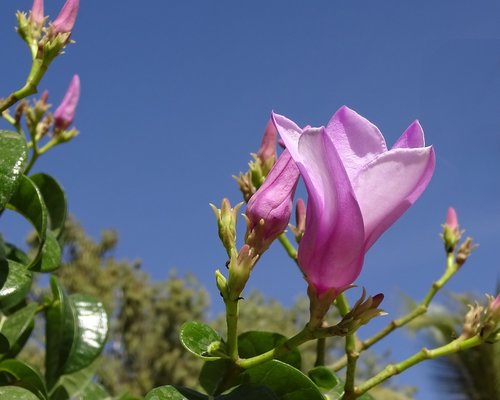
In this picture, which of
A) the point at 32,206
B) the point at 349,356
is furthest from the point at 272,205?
the point at 32,206

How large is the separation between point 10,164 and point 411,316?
0.71 meters

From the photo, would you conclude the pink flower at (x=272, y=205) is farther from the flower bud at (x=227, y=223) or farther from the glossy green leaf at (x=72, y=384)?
the glossy green leaf at (x=72, y=384)

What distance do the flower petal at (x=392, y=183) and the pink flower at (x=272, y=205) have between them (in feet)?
0.29

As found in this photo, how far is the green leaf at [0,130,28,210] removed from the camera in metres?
0.84

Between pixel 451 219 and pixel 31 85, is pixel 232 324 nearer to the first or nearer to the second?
pixel 31 85

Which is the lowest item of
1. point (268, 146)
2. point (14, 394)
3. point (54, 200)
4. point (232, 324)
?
point (14, 394)

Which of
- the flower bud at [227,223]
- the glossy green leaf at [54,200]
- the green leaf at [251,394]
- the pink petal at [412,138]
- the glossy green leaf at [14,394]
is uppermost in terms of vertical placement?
the glossy green leaf at [54,200]

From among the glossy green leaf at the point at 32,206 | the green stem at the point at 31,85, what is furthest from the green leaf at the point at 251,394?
the green stem at the point at 31,85

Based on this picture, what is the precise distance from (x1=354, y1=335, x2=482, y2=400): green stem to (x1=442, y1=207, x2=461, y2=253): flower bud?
0.58 meters

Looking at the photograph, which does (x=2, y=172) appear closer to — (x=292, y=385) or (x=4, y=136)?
(x=4, y=136)

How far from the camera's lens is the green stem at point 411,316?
46.6 inches

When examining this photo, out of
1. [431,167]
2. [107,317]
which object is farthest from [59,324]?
[431,167]

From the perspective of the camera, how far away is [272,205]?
2.51 feet

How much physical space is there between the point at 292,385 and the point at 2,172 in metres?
0.40
